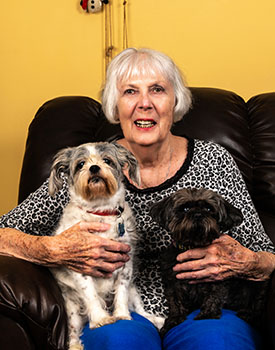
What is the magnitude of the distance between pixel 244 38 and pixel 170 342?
2.10 meters

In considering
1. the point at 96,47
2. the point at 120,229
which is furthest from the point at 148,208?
the point at 96,47

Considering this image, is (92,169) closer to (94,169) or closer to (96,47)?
(94,169)

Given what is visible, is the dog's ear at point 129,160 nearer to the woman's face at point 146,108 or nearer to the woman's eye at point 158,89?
the woman's face at point 146,108

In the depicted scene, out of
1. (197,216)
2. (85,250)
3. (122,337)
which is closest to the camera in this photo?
(122,337)

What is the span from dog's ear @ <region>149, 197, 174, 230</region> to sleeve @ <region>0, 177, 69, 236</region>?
515mm

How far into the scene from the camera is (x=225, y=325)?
191cm

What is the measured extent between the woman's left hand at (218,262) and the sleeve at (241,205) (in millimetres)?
209

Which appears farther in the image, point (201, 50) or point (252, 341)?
point (201, 50)

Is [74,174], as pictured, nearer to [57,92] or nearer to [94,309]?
[94,309]

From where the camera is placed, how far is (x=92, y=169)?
204 centimetres

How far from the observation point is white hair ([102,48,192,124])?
2.42m

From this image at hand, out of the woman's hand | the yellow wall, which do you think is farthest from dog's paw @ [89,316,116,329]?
the yellow wall

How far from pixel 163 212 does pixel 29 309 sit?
0.61 meters

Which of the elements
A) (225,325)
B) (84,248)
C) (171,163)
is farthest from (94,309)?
(171,163)
